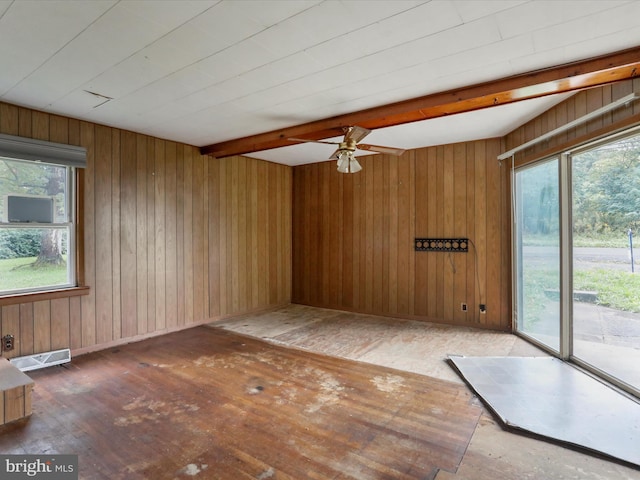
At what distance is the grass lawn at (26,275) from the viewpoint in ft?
10.7

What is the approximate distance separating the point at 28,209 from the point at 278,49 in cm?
302

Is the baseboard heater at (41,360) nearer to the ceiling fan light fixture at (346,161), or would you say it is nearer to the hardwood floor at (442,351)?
the hardwood floor at (442,351)

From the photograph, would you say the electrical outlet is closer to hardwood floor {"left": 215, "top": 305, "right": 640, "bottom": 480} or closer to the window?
the window

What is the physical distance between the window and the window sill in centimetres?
9

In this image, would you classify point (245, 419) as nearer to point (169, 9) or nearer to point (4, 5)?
point (169, 9)

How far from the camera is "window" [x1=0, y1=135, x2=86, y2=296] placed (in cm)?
324

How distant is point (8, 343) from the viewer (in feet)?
10.5

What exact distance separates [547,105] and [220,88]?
311cm

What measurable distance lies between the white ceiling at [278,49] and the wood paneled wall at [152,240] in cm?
74

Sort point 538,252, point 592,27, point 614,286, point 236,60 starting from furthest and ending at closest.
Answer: point 538,252 < point 614,286 < point 236,60 < point 592,27

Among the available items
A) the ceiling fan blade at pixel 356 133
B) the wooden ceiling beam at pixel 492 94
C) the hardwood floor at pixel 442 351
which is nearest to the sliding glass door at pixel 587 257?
the hardwood floor at pixel 442 351

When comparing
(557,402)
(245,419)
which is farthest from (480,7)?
(245,419)

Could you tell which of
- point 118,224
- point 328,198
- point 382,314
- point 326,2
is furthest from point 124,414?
point 328,198

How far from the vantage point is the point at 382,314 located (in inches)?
214
